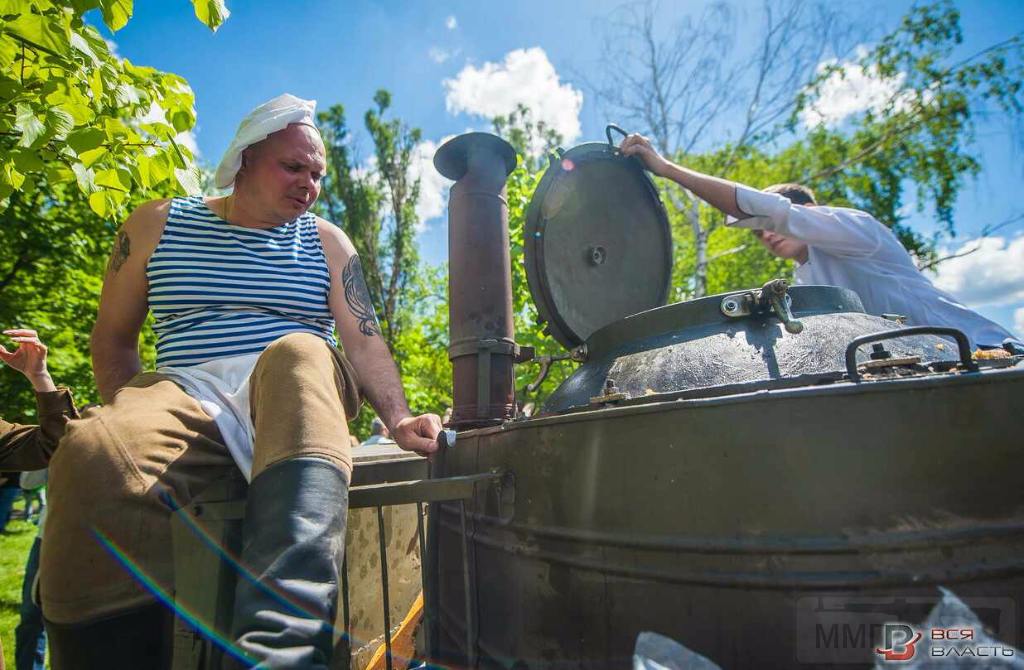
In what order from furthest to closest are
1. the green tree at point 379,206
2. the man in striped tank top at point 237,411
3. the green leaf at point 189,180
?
the green tree at point 379,206 → the green leaf at point 189,180 → the man in striped tank top at point 237,411

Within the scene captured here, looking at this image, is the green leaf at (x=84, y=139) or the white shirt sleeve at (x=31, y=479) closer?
the green leaf at (x=84, y=139)

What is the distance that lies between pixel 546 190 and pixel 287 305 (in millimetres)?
2021

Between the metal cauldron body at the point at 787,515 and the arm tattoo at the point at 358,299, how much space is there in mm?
1049

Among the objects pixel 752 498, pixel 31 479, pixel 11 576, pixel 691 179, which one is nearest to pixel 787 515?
pixel 752 498

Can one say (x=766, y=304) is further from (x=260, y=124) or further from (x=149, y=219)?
(x=149, y=219)

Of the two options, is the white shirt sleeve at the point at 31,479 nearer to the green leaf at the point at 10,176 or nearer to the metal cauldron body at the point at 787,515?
the green leaf at the point at 10,176

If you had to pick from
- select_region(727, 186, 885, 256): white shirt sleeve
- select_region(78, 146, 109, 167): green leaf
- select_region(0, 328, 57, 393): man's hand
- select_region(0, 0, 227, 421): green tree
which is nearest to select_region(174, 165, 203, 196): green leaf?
select_region(0, 0, 227, 421): green tree

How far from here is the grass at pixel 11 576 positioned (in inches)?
210

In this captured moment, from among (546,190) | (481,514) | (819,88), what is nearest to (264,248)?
(481,514)

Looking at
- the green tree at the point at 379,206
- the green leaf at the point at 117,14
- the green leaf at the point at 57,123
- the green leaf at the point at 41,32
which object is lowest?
the green leaf at the point at 57,123

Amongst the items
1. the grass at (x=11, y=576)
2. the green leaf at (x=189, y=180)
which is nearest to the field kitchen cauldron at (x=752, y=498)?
the green leaf at (x=189, y=180)

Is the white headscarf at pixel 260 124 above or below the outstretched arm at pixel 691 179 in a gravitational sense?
below

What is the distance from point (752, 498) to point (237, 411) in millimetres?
1650

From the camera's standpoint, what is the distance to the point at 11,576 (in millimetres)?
8930
